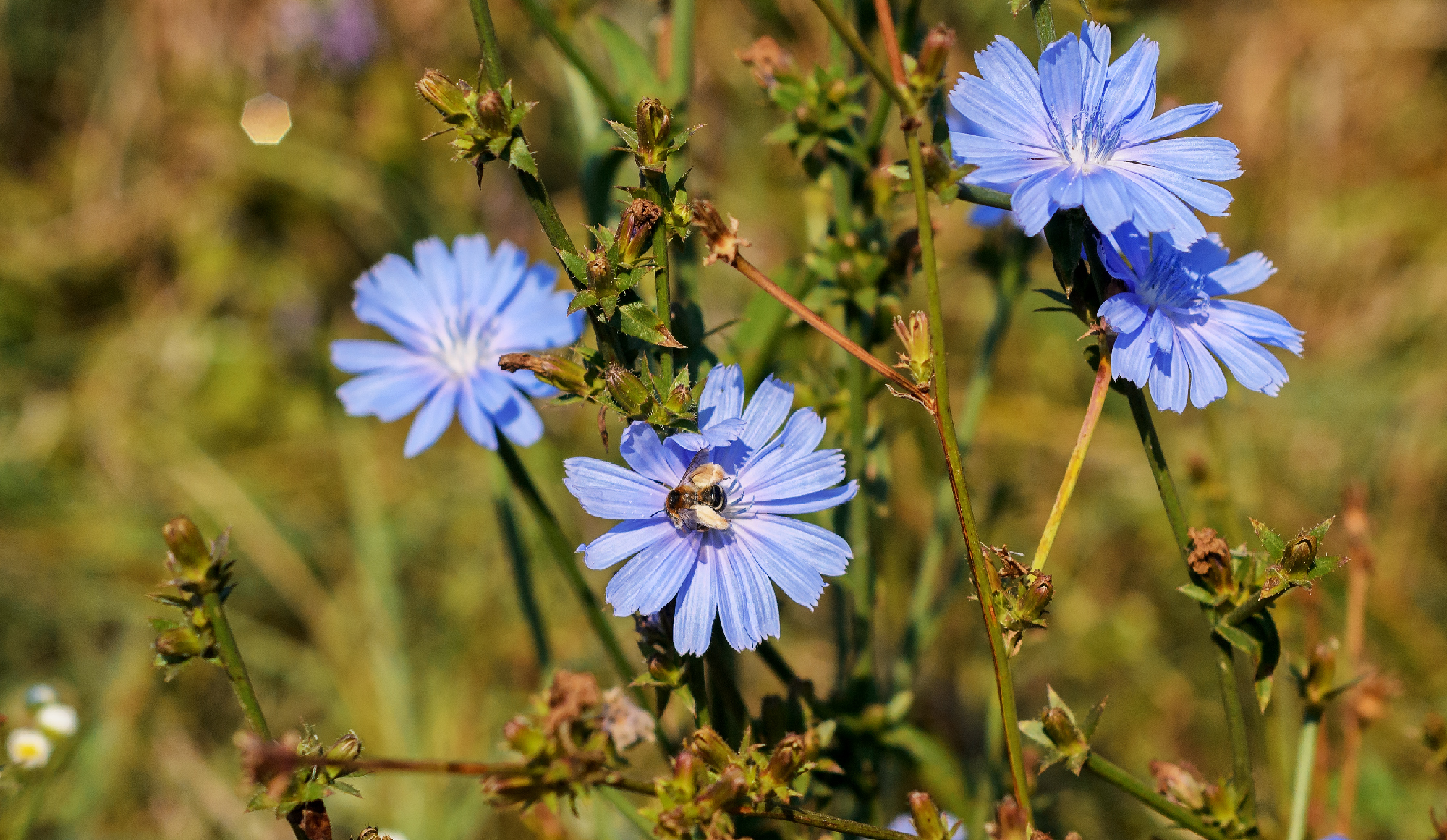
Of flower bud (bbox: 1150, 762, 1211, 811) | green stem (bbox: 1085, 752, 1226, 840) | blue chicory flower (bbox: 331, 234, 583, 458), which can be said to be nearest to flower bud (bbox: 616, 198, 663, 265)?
blue chicory flower (bbox: 331, 234, 583, 458)

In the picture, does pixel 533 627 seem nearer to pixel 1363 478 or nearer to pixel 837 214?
pixel 837 214

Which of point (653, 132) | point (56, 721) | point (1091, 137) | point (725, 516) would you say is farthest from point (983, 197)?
point (56, 721)

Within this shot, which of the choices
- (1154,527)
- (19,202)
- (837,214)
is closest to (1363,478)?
(1154,527)

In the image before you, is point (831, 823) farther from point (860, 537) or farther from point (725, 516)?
point (860, 537)

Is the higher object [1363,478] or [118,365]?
[118,365]

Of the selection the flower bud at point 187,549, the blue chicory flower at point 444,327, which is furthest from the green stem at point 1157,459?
the flower bud at point 187,549

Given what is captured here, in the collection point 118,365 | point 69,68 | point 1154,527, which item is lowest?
point 1154,527
